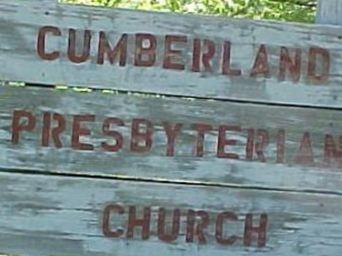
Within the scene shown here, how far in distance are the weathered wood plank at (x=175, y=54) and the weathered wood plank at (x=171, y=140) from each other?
43 mm

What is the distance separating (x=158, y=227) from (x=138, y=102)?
0.34 meters

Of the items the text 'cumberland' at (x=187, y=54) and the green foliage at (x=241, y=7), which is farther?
the green foliage at (x=241, y=7)

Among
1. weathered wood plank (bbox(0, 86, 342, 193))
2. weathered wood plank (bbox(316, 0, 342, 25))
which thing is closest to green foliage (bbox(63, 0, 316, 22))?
weathered wood plank (bbox(316, 0, 342, 25))

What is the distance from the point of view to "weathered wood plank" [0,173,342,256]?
293 centimetres

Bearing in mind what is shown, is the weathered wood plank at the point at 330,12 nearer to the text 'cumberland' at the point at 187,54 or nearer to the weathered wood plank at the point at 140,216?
the text 'cumberland' at the point at 187,54

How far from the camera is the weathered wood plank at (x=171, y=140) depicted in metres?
2.91

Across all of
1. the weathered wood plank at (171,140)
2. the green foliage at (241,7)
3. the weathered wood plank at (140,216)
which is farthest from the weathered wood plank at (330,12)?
the green foliage at (241,7)

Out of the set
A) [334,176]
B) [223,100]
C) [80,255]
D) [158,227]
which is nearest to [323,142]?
[334,176]

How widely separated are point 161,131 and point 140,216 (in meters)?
0.24

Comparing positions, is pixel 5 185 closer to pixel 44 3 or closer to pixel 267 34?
pixel 44 3

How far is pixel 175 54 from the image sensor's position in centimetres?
292

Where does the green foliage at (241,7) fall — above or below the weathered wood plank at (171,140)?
above

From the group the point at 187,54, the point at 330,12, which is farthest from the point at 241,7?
the point at 187,54

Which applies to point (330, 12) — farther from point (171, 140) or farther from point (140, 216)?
point (140, 216)
